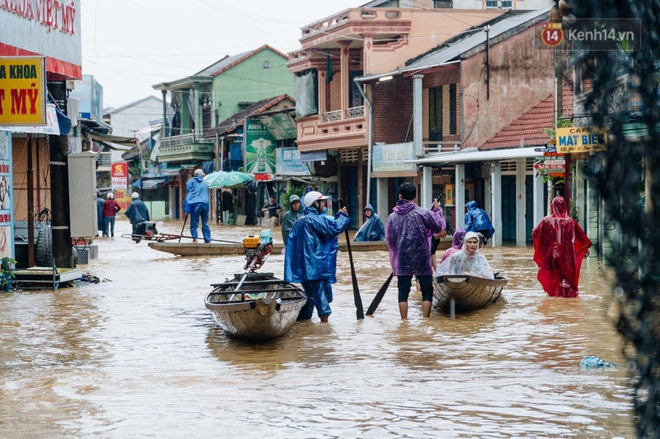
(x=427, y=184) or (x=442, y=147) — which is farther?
(x=442, y=147)

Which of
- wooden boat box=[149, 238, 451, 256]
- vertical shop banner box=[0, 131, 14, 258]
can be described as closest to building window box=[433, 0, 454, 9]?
wooden boat box=[149, 238, 451, 256]

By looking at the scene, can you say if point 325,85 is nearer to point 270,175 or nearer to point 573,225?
point 270,175

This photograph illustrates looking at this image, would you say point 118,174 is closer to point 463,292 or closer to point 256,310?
point 463,292

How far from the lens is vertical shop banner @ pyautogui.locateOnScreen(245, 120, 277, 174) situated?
5206 cm

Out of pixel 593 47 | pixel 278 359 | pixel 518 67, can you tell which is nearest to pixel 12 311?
pixel 278 359

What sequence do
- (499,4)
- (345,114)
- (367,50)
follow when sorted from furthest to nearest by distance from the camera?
(499,4)
(345,114)
(367,50)

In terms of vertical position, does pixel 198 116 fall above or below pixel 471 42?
below

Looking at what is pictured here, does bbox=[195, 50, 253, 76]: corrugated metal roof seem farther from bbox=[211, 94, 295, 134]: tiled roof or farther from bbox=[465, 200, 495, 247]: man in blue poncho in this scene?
bbox=[465, 200, 495, 247]: man in blue poncho

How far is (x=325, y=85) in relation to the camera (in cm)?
4269

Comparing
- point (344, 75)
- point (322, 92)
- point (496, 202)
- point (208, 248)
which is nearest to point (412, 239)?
point (208, 248)

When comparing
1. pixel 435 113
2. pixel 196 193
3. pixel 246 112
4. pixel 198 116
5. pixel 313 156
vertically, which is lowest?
pixel 196 193

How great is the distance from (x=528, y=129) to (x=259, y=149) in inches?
896

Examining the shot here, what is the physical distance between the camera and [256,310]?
11461 mm

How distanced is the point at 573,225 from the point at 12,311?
27.4ft
